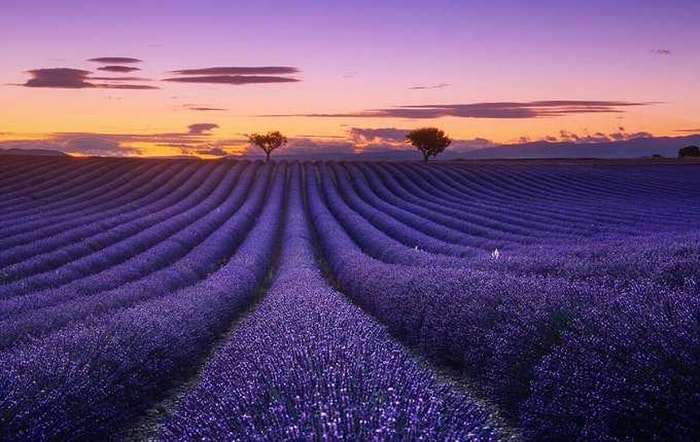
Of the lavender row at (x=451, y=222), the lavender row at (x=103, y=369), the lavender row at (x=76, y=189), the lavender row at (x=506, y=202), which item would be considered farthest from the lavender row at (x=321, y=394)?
the lavender row at (x=76, y=189)

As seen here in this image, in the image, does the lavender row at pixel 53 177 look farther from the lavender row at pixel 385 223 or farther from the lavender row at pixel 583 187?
Result: the lavender row at pixel 583 187

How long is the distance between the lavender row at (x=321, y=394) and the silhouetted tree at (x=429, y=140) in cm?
6092

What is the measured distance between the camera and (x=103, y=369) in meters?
5.71

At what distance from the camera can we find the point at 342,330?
19.2 ft

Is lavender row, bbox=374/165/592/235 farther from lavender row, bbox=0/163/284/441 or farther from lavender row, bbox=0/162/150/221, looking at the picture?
lavender row, bbox=0/162/150/221

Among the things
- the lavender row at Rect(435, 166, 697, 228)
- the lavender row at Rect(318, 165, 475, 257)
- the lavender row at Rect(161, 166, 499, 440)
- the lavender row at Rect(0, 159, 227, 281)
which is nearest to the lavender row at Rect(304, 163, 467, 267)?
the lavender row at Rect(318, 165, 475, 257)

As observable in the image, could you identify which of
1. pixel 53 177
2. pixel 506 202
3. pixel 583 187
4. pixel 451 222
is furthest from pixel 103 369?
pixel 53 177

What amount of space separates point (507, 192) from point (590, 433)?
97.3ft

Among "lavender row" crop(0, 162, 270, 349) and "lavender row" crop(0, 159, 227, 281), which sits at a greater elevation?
"lavender row" crop(0, 162, 270, 349)

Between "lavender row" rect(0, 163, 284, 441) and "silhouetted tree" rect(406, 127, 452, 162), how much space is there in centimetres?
5823

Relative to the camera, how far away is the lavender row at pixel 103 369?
15.3 feet

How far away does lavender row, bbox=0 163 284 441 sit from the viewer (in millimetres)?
4656

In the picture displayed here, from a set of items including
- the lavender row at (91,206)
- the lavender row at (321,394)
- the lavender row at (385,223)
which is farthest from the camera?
the lavender row at (91,206)

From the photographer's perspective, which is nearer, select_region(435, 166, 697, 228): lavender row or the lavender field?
the lavender field
